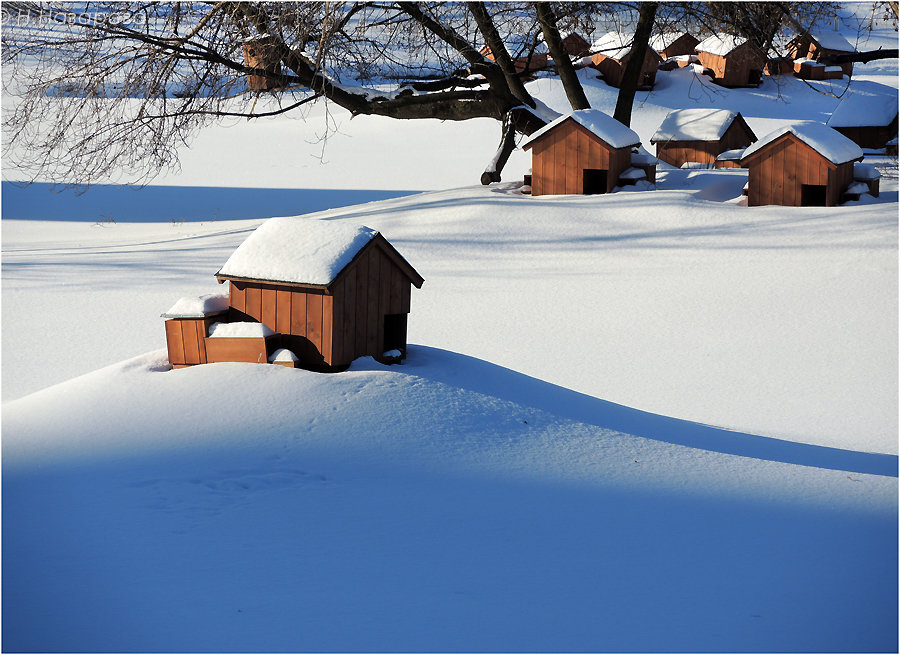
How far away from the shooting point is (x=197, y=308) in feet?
16.0

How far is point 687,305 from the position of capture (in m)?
8.96

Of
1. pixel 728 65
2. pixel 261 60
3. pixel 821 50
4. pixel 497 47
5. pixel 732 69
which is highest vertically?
pixel 821 50

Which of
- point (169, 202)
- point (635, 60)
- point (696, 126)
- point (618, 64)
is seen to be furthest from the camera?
point (618, 64)

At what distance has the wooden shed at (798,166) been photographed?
12000mm

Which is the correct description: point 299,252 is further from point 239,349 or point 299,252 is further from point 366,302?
point 239,349

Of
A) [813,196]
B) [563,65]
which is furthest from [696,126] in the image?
[813,196]

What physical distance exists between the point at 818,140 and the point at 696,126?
9380 millimetres

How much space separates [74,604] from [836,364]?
644 centimetres

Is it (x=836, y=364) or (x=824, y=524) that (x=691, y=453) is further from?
(x=836, y=364)

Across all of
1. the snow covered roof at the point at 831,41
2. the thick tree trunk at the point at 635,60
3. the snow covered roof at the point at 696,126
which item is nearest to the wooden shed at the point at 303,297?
the thick tree trunk at the point at 635,60

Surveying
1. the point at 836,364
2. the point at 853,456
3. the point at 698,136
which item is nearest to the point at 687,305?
the point at 836,364

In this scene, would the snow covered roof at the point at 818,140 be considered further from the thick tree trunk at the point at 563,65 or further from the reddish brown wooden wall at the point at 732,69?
the reddish brown wooden wall at the point at 732,69

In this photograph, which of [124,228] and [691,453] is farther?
[124,228]

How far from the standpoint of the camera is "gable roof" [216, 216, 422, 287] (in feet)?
15.9
